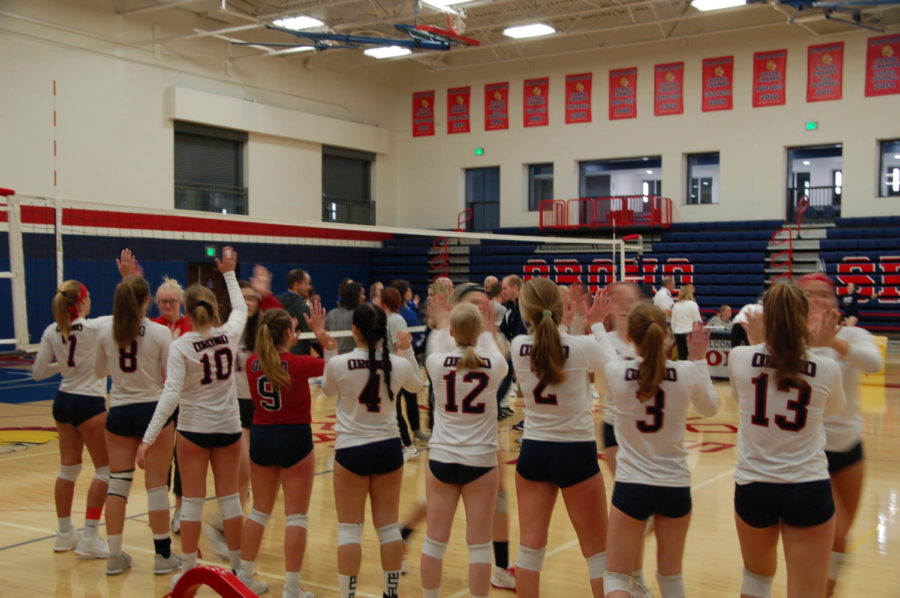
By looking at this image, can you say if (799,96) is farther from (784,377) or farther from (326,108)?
(784,377)

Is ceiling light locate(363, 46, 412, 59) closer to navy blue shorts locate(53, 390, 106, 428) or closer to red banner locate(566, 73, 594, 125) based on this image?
red banner locate(566, 73, 594, 125)

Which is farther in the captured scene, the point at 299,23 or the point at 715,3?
the point at 299,23

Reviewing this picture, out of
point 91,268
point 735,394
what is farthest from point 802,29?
point 735,394

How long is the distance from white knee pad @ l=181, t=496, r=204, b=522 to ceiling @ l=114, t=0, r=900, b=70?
44.3 feet

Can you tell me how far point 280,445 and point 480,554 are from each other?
3.61 feet

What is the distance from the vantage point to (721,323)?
14305 millimetres

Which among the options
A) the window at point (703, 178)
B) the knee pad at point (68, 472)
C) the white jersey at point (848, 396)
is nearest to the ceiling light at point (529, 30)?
the window at point (703, 178)

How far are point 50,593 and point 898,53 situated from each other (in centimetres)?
1853

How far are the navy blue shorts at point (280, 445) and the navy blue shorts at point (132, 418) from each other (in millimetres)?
886

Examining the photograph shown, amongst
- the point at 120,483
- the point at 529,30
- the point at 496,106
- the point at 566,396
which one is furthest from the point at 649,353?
the point at 496,106

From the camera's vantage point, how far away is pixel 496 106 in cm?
2278

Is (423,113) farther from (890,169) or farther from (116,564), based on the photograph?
(116,564)

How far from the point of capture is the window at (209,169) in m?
19.2

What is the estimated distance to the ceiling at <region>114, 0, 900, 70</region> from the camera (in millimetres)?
17781
